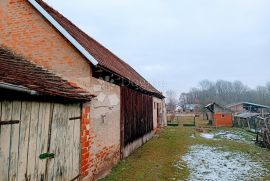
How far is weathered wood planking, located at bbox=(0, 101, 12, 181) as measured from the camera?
14.3 feet

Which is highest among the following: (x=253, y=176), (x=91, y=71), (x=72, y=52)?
(x=72, y=52)

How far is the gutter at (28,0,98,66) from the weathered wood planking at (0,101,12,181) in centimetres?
346

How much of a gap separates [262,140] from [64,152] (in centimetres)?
1409

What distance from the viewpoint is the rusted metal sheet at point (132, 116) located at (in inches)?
454

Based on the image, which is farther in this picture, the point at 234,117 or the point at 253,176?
the point at 234,117

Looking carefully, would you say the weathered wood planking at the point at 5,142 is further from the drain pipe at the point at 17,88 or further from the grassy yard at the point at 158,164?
the grassy yard at the point at 158,164

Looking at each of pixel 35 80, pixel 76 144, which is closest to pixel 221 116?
pixel 76 144

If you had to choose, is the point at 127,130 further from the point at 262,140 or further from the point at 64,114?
the point at 262,140

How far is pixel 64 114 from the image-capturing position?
6410 mm

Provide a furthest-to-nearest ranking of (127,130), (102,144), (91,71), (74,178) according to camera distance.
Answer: (127,130)
(102,144)
(91,71)
(74,178)

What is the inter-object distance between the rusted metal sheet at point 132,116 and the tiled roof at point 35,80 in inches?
167

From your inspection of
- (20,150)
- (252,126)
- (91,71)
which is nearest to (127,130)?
(91,71)

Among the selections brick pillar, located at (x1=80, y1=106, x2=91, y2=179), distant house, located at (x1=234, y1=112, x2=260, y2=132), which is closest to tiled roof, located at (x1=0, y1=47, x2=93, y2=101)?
brick pillar, located at (x1=80, y1=106, x2=91, y2=179)

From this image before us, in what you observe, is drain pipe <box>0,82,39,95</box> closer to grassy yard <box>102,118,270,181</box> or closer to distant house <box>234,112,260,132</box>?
grassy yard <box>102,118,270,181</box>
